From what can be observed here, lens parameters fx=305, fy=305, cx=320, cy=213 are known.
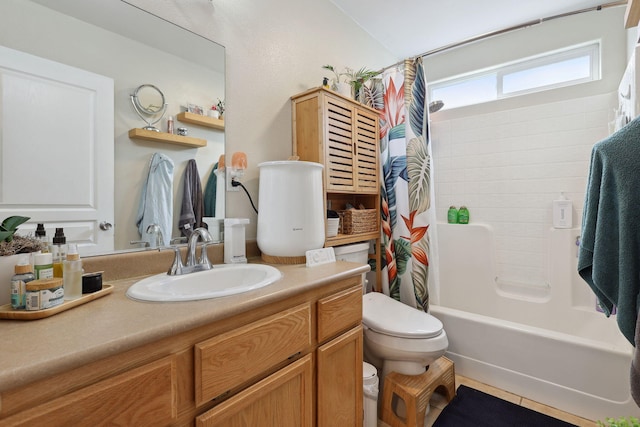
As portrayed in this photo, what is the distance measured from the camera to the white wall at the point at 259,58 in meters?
1.45

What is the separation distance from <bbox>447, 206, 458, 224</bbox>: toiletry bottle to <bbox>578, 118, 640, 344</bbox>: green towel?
1.79m

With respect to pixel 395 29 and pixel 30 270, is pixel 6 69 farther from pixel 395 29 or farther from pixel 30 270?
pixel 395 29

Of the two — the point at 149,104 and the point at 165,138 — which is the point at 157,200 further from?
the point at 149,104

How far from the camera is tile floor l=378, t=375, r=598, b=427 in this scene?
5.25 ft

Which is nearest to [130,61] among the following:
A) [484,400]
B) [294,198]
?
[294,198]

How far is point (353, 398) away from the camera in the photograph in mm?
1295

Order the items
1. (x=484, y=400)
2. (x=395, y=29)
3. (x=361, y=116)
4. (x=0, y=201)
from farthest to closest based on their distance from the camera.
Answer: (x=395, y=29)
(x=361, y=116)
(x=484, y=400)
(x=0, y=201)

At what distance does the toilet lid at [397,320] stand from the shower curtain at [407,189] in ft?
0.65

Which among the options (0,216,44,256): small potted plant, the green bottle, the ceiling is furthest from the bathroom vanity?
the ceiling

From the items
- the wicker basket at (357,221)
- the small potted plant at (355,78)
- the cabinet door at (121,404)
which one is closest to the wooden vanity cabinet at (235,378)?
the cabinet door at (121,404)

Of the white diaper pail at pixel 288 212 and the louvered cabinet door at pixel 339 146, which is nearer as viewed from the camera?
the white diaper pail at pixel 288 212

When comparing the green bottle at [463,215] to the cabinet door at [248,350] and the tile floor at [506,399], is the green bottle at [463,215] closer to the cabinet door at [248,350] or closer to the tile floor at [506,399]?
the tile floor at [506,399]

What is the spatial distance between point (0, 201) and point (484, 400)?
238 centimetres

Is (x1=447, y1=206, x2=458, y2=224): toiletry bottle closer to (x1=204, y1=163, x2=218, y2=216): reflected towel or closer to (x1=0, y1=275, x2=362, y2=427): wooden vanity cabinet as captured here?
(x1=0, y1=275, x2=362, y2=427): wooden vanity cabinet
